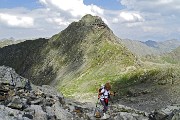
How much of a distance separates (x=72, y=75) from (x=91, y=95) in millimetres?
38045

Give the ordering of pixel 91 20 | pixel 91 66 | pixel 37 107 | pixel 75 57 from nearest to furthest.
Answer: pixel 37 107 < pixel 91 66 < pixel 75 57 < pixel 91 20

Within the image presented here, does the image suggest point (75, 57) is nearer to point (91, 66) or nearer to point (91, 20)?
point (91, 66)

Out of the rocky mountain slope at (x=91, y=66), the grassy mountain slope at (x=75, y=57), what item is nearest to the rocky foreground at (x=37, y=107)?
the rocky mountain slope at (x=91, y=66)

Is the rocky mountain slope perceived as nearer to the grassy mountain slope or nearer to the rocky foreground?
the grassy mountain slope

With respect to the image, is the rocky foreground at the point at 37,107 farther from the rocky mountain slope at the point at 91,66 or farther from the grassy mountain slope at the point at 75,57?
the grassy mountain slope at the point at 75,57

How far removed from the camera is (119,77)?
299ft

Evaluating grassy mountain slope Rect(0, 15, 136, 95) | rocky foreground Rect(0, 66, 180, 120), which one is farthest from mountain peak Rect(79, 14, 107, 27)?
rocky foreground Rect(0, 66, 180, 120)

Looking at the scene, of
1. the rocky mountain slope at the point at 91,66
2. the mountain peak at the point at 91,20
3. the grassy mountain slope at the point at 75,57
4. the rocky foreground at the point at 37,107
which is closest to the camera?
the rocky foreground at the point at 37,107

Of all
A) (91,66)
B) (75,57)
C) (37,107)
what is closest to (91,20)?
(75,57)

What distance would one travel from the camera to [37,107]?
107ft

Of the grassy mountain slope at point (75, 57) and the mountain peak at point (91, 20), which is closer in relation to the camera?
the grassy mountain slope at point (75, 57)

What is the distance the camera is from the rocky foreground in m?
30.0

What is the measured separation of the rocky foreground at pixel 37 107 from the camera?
98.6 feet

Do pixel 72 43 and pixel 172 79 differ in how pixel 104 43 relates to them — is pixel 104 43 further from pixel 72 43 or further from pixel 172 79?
pixel 172 79
